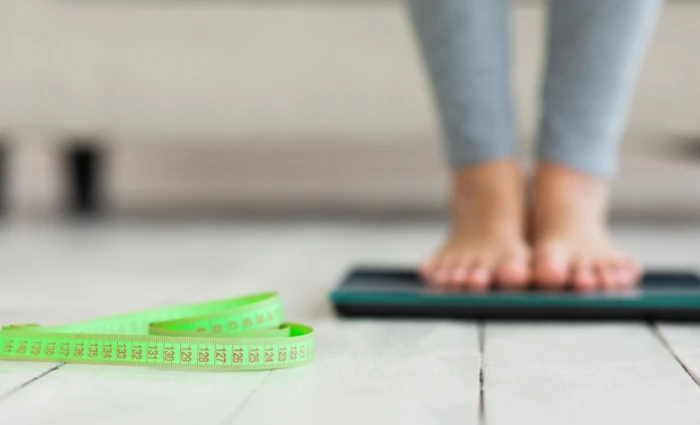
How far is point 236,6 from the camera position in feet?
5.62

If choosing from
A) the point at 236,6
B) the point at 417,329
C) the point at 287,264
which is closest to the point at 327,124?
the point at 236,6

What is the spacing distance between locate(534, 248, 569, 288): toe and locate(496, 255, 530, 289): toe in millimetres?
12

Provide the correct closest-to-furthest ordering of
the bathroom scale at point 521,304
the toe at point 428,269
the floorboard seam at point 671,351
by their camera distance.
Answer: the floorboard seam at point 671,351 → the bathroom scale at point 521,304 → the toe at point 428,269

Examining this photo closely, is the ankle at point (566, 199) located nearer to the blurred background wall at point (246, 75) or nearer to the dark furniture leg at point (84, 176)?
the blurred background wall at point (246, 75)

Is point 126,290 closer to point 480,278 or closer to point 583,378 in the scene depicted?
point 480,278

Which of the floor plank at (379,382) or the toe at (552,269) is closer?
the floor plank at (379,382)

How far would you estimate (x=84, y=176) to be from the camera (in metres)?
2.04

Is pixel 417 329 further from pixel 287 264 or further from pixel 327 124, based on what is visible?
pixel 327 124

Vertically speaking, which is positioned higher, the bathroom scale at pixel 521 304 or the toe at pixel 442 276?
the toe at pixel 442 276

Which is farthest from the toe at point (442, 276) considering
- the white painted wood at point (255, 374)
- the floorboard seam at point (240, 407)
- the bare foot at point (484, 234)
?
the floorboard seam at point (240, 407)

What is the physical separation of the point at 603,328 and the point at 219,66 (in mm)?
1127

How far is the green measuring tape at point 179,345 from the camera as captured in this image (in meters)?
0.62

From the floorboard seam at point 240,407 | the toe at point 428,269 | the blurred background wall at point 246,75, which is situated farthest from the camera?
the blurred background wall at point 246,75

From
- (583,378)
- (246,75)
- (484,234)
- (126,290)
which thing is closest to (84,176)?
(246,75)
